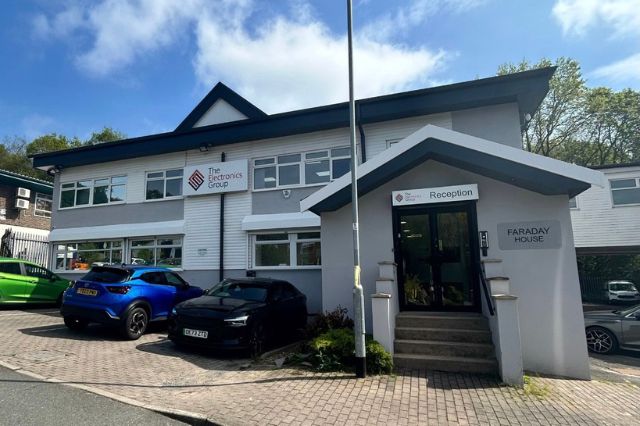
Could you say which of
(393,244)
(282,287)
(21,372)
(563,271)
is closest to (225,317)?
(282,287)

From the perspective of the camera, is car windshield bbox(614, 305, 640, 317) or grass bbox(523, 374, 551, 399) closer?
grass bbox(523, 374, 551, 399)

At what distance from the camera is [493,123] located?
37.7ft

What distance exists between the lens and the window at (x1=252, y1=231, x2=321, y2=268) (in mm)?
12633

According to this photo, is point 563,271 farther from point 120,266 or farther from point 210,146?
point 210,146

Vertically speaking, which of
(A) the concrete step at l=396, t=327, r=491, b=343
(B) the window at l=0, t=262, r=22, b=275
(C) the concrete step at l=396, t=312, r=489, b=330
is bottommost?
(A) the concrete step at l=396, t=327, r=491, b=343

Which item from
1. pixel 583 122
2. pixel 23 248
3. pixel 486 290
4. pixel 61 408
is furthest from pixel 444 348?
pixel 583 122

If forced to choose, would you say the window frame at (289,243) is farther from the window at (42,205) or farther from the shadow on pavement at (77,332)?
the window at (42,205)

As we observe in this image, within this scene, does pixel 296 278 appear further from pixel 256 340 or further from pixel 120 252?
pixel 120 252

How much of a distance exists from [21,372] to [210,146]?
10.2 metres

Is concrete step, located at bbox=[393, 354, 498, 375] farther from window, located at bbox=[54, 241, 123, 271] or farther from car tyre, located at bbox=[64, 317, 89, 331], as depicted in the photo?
window, located at bbox=[54, 241, 123, 271]

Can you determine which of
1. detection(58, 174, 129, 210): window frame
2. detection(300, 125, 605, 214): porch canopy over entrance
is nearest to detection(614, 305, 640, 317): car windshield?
detection(300, 125, 605, 214): porch canopy over entrance

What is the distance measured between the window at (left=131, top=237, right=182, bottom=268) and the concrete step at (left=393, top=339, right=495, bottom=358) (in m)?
10.1

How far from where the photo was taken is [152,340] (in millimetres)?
8461

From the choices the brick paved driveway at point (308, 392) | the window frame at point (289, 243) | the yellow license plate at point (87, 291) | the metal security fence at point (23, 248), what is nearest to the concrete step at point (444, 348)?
the brick paved driveway at point (308, 392)
